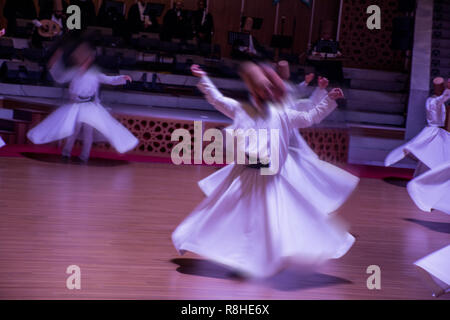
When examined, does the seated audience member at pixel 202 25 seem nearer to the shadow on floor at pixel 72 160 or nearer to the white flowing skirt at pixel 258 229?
the shadow on floor at pixel 72 160

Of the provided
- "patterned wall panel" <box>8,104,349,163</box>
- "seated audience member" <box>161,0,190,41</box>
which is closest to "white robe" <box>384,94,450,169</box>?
"patterned wall panel" <box>8,104,349,163</box>

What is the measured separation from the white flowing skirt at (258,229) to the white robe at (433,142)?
416cm

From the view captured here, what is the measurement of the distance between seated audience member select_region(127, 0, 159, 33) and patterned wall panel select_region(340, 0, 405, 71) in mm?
4461

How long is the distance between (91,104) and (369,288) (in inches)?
186

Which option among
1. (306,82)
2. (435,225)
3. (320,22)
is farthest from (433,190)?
(320,22)

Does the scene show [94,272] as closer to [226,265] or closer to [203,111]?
[226,265]

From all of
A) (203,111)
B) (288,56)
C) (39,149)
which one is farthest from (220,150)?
(288,56)

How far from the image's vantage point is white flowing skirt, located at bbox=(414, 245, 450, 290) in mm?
3256

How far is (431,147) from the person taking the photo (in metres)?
7.56

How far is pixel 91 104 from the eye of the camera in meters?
7.37

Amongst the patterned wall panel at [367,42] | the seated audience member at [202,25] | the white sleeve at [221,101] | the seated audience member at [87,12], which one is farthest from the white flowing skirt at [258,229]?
the patterned wall panel at [367,42]

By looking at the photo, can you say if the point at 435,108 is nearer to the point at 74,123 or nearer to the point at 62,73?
the point at 74,123

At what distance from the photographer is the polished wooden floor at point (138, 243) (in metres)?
3.36

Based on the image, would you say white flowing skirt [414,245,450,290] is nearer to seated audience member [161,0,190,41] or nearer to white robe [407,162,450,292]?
white robe [407,162,450,292]
